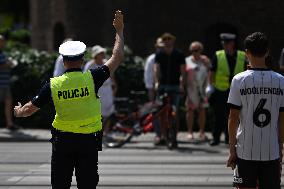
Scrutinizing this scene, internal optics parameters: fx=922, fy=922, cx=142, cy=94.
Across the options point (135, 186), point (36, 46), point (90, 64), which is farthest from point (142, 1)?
point (135, 186)

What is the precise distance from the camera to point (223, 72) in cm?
1529

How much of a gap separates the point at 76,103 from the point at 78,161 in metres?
0.46

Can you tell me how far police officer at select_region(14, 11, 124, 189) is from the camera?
7199 millimetres

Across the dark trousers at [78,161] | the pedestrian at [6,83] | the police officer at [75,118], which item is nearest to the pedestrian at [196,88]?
the pedestrian at [6,83]

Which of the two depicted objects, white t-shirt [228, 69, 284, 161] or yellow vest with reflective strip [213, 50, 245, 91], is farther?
yellow vest with reflective strip [213, 50, 245, 91]

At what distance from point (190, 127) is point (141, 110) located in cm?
120

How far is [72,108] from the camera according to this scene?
7.31m

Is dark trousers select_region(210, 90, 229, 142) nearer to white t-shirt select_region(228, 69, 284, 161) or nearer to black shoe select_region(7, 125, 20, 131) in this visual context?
black shoe select_region(7, 125, 20, 131)

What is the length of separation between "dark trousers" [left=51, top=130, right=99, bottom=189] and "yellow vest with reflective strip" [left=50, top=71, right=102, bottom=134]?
0.28 ft

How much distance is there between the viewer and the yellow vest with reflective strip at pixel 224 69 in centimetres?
1513

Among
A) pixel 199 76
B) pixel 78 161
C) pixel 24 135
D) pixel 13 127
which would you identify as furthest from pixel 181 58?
pixel 78 161

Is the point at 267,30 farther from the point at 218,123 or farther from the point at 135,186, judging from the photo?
the point at 135,186

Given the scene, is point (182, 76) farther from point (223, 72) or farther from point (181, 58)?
point (223, 72)

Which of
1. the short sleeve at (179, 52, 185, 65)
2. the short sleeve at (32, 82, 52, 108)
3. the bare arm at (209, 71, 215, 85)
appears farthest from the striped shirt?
the short sleeve at (32, 82, 52, 108)
